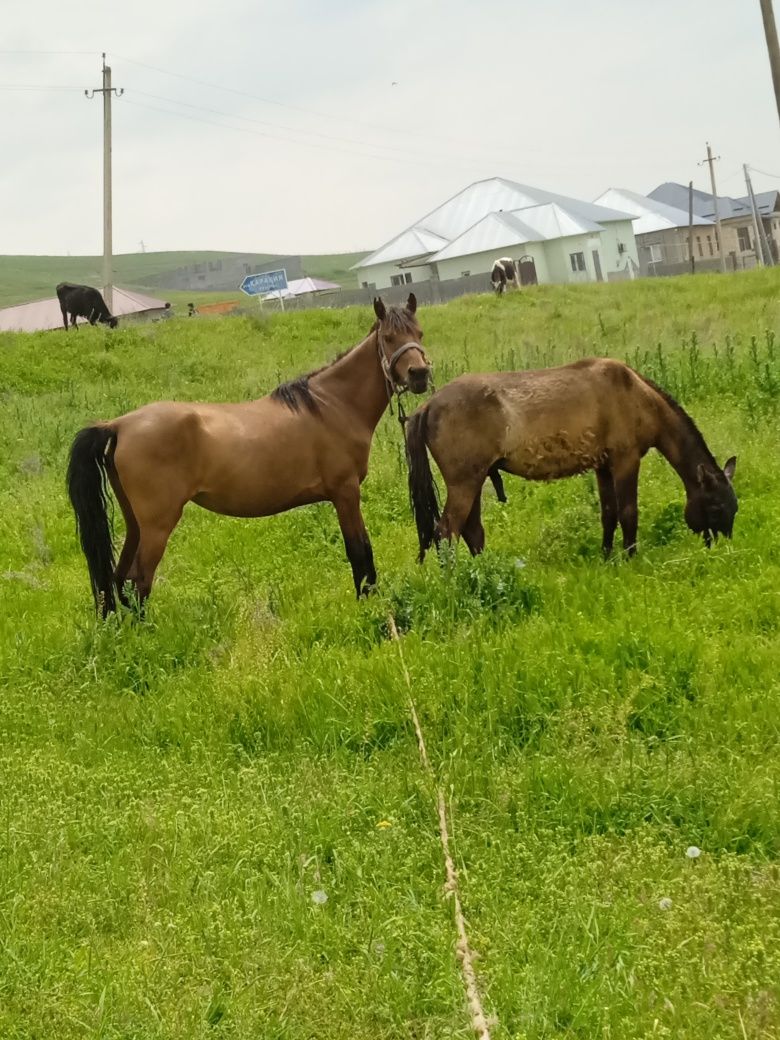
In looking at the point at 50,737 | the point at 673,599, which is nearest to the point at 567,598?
the point at 673,599

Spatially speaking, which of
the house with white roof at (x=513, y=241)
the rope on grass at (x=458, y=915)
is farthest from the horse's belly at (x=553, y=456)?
the house with white roof at (x=513, y=241)

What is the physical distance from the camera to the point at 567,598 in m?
6.43

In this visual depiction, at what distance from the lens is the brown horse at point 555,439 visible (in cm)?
761

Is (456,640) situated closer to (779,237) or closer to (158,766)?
(158,766)

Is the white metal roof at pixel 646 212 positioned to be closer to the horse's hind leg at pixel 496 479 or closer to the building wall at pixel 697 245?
the building wall at pixel 697 245

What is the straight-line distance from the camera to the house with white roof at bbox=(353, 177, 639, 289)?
5832 cm

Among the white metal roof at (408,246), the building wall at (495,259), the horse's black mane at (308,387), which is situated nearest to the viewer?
the horse's black mane at (308,387)

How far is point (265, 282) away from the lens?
174 ft

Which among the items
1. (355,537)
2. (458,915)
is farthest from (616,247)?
(458,915)

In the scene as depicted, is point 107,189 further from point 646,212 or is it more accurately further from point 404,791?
point 646,212

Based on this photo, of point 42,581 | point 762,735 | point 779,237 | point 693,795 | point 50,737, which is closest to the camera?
point 693,795

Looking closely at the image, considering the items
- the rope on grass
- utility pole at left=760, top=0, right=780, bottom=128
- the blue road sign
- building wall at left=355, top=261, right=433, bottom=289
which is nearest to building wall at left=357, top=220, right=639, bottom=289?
building wall at left=355, top=261, right=433, bottom=289

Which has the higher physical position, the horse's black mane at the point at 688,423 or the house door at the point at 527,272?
the house door at the point at 527,272

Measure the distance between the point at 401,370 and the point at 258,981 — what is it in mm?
4887
